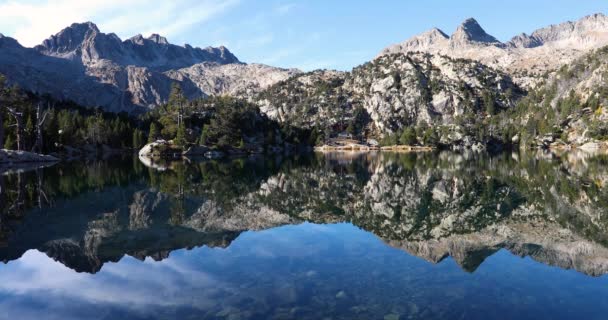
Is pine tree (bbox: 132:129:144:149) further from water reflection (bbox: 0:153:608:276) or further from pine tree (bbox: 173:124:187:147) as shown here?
water reflection (bbox: 0:153:608:276)

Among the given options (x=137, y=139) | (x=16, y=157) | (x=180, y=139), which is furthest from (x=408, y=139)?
(x=16, y=157)

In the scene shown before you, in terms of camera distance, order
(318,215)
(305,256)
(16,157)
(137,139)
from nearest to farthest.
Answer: (305,256)
(318,215)
(16,157)
(137,139)

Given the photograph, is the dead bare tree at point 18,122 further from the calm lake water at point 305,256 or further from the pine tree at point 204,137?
the calm lake water at point 305,256

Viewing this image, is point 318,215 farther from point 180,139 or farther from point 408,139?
A: point 408,139

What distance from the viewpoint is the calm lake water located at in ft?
47.5

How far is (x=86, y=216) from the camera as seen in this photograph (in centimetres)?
3094

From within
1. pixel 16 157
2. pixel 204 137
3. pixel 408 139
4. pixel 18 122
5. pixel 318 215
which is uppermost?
pixel 18 122

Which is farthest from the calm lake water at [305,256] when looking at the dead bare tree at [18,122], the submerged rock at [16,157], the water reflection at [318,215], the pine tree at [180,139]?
the pine tree at [180,139]

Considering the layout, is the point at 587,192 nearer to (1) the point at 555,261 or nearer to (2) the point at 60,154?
(1) the point at 555,261

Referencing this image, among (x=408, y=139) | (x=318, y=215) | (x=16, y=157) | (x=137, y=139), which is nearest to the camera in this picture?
(x=318, y=215)

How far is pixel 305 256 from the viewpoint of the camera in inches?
850

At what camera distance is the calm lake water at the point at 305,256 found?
14484mm

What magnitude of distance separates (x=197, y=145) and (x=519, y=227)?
12245 cm

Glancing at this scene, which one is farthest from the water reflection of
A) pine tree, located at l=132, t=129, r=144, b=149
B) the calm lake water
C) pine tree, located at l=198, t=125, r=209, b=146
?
pine tree, located at l=132, t=129, r=144, b=149
